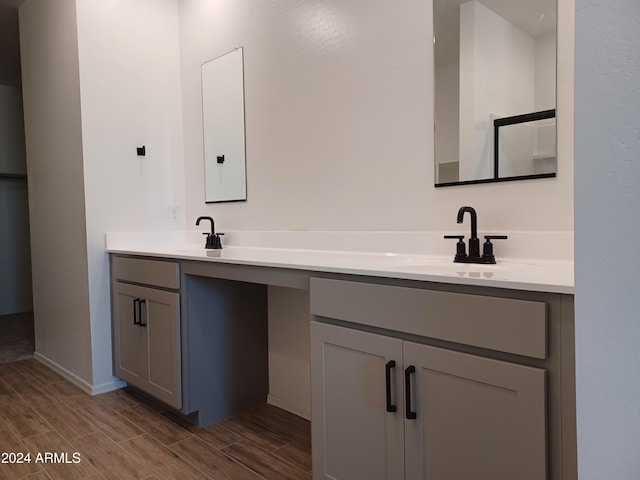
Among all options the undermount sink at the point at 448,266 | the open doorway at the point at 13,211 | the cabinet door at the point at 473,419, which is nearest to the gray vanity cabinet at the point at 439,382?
the cabinet door at the point at 473,419

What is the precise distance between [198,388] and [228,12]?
207cm

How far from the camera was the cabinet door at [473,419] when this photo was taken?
1005 millimetres

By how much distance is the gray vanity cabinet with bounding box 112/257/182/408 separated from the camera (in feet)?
7.25

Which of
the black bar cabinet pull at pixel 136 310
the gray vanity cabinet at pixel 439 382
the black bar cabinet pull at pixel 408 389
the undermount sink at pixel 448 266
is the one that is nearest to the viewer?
the gray vanity cabinet at pixel 439 382

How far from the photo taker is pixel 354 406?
1.38 m

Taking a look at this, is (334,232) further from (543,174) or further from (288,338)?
(543,174)

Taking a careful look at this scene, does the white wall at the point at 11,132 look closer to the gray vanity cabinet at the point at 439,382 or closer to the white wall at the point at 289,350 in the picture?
the white wall at the point at 289,350

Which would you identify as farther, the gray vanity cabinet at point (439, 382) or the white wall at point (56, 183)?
the white wall at point (56, 183)

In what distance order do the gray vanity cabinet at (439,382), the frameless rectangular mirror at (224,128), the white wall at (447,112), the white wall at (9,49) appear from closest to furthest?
the gray vanity cabinet at (439,382) < the white wall at (447,112) < the frameless rectangular mirror at (224,128) < the white wall at (9,49)

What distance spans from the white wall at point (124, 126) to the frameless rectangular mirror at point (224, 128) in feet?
1.04

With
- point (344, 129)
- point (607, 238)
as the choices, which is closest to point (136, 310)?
point (344, 129)

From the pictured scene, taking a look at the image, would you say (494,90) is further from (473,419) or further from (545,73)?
(473,419)

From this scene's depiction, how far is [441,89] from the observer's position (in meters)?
1.75

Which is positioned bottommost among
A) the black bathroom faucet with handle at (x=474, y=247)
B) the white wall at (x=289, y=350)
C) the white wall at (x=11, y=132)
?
the white wall at (x=289, y=350)
